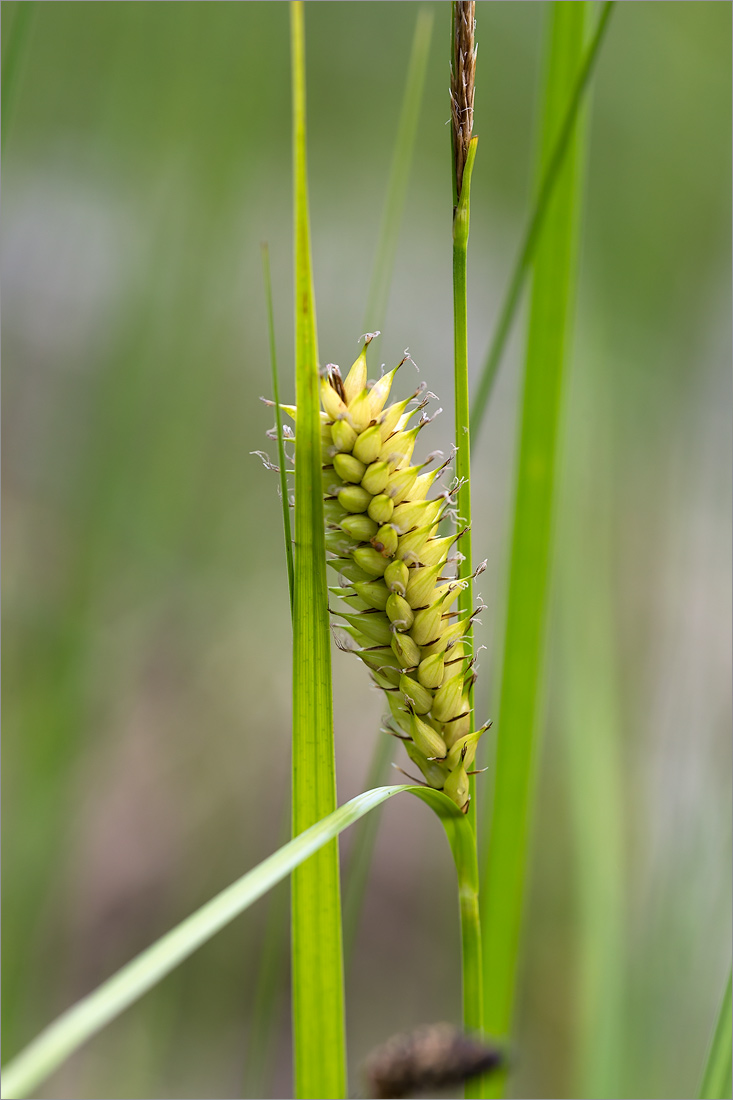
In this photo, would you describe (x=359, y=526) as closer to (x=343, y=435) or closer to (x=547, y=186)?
(x=343, y=435)

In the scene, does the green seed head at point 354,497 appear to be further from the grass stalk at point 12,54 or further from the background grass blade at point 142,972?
the grass stalk at point 12,54

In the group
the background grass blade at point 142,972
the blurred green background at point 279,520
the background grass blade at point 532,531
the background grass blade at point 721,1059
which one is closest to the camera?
the background grass blade at point 142,972

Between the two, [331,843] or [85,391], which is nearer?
[331,843]

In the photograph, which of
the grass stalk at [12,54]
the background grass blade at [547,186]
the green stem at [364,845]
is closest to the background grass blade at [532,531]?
the background grass blade at [547,186]

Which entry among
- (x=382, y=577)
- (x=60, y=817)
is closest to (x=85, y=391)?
(x=60, y=817)

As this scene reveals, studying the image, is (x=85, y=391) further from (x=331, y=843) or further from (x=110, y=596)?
(x=331, y=843)

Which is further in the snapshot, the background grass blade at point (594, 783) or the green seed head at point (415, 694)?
the background grass blade at point (594, 783)

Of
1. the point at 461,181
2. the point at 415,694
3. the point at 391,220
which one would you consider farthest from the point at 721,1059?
the point at 391,220

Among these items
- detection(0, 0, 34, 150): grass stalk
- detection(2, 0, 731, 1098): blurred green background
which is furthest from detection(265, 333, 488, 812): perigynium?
detection(0, 0, 34, 150): grass stalk
